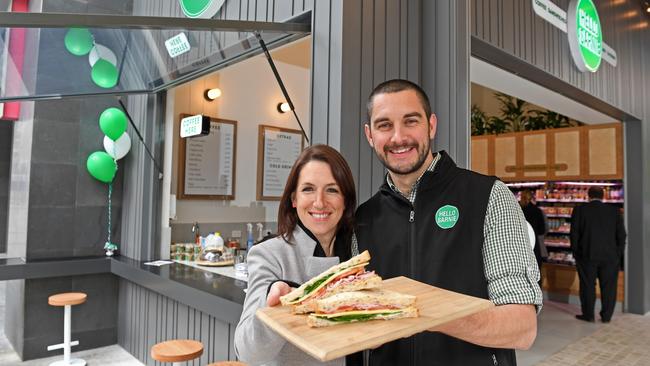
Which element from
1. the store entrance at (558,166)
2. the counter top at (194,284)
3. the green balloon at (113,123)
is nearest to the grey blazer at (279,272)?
the counter top at (194,284)

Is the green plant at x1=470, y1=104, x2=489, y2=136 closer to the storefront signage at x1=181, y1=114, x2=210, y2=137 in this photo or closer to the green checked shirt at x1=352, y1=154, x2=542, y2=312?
the storefront signage at x1=181, y1=114, x2=210, y2=137

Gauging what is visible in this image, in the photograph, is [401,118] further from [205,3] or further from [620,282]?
[620,282]

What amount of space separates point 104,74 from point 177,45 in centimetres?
91

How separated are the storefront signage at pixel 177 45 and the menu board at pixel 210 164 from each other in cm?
209

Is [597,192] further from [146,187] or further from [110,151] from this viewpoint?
[110,151]

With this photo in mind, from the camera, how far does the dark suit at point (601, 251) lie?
19.4ft

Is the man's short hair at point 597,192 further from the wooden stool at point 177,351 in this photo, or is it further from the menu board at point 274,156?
the wooden stool at point 177,351

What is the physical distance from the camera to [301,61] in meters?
5.86

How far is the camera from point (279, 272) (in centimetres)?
131

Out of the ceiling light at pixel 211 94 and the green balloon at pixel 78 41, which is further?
the ceiling light at pixel 211 94

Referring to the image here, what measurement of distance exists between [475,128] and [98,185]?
6.41 m

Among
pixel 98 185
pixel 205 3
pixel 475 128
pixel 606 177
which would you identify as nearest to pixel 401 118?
pixel 205 3

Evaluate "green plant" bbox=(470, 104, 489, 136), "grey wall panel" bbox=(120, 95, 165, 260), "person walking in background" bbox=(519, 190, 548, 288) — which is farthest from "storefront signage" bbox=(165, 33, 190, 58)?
"green plant" bbox=(470, 104, 489, 136)

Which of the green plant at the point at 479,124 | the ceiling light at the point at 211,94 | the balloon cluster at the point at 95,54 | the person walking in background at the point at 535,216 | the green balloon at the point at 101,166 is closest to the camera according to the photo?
the balloon cluster at the point at 95,54
